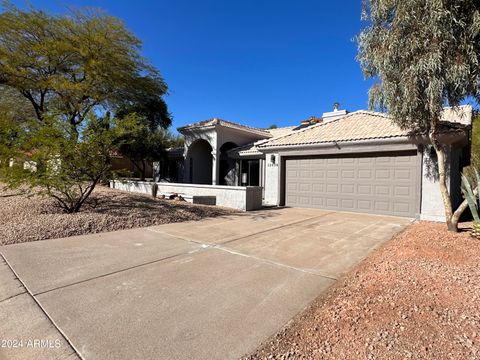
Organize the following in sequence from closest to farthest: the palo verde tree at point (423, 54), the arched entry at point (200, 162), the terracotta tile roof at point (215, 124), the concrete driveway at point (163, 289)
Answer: the concrete driveway at point (163, 289) < the palo verde tree at point (423, 54) < the terracotta tile roof at point (215, 124) < the arched entry at point (200, 162)

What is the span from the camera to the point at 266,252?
548 cm

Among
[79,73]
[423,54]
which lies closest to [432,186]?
[423,54]

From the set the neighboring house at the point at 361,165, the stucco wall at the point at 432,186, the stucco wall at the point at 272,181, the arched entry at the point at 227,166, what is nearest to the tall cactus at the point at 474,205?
the neighboring house at the point at 361,165

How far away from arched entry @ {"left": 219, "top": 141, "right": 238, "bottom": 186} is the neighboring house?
1.64m

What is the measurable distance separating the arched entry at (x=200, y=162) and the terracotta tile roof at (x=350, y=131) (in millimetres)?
6124

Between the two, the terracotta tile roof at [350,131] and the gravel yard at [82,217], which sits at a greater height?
the terracotta tile roof at [350,131]

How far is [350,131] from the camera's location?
38.1 ft

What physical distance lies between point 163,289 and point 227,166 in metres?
14.5

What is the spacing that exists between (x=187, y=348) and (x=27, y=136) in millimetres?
8150

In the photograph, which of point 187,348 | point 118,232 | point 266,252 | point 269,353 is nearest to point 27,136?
point 118,232

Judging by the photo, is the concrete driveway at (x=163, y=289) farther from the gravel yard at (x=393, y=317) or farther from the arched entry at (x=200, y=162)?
the arched entry at (x=200, y=162)

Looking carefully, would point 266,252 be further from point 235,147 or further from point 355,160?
point 235,147

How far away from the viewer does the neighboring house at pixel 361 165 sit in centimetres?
932

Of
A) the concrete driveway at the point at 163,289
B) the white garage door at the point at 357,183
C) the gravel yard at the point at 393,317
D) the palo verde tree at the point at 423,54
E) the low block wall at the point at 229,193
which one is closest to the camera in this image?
the gravel yard at the point at 393,317
